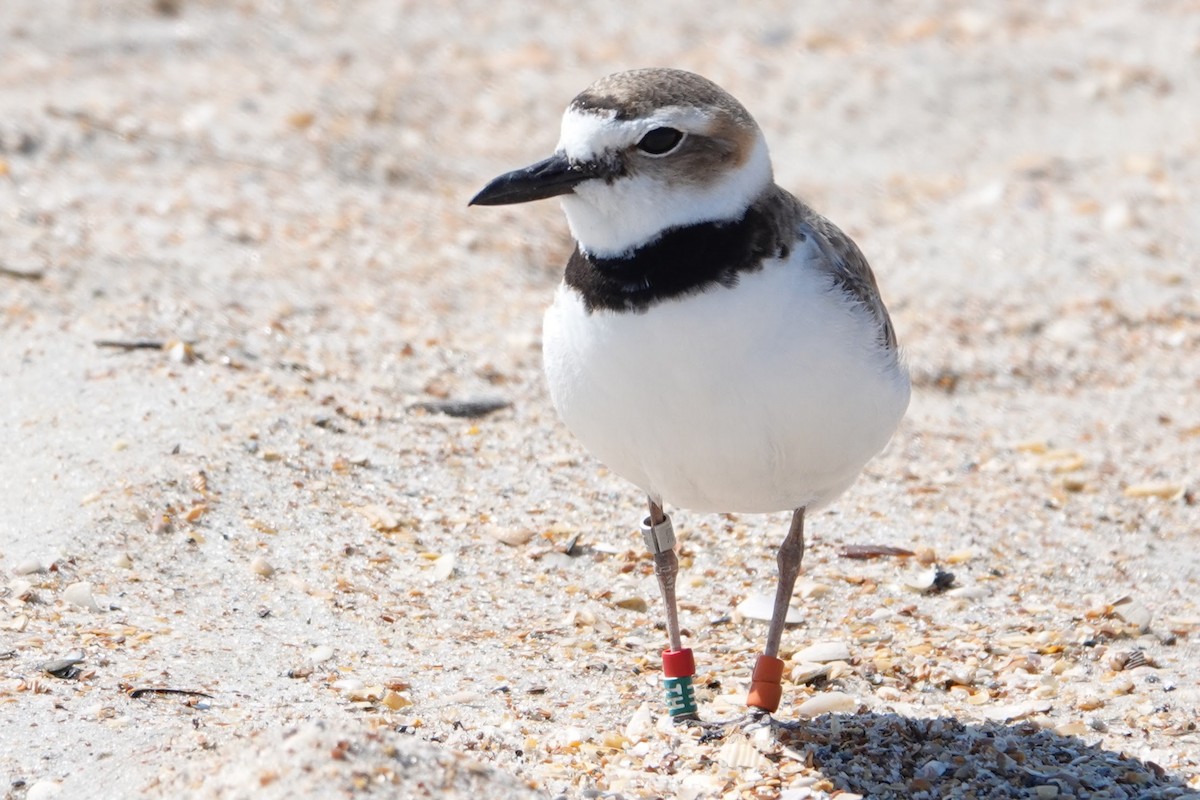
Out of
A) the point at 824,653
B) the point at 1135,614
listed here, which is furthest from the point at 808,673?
the point at 1135,614

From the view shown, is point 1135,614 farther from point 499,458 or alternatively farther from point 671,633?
point 499,458

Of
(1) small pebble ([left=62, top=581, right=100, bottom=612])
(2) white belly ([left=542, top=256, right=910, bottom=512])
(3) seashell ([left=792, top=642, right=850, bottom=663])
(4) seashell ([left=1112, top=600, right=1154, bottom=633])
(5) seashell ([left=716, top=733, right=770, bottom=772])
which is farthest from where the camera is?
(4) seashell ([left=1112, top=600, right=1154, bottom=633])

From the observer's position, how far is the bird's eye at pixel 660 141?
133 inches

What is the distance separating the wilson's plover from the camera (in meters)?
3.34

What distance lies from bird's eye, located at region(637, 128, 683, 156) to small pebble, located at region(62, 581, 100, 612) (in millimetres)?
1996

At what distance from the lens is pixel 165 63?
9.54 meters

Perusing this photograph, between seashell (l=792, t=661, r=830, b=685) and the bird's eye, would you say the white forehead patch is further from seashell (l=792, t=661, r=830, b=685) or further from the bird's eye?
seashell (l=792, t=661, r=830, b=685)

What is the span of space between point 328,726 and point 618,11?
8.42 metres

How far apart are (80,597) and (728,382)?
1.96 metres

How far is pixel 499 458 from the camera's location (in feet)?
17.5

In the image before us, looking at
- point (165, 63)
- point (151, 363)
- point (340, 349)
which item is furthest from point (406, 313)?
point (165, 63)

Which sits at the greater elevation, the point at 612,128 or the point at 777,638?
the point at 612,128

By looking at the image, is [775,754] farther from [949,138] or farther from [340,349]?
[949,138]

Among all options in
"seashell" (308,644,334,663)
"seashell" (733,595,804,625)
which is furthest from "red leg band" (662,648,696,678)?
"seashell" (308,644,334,663)
